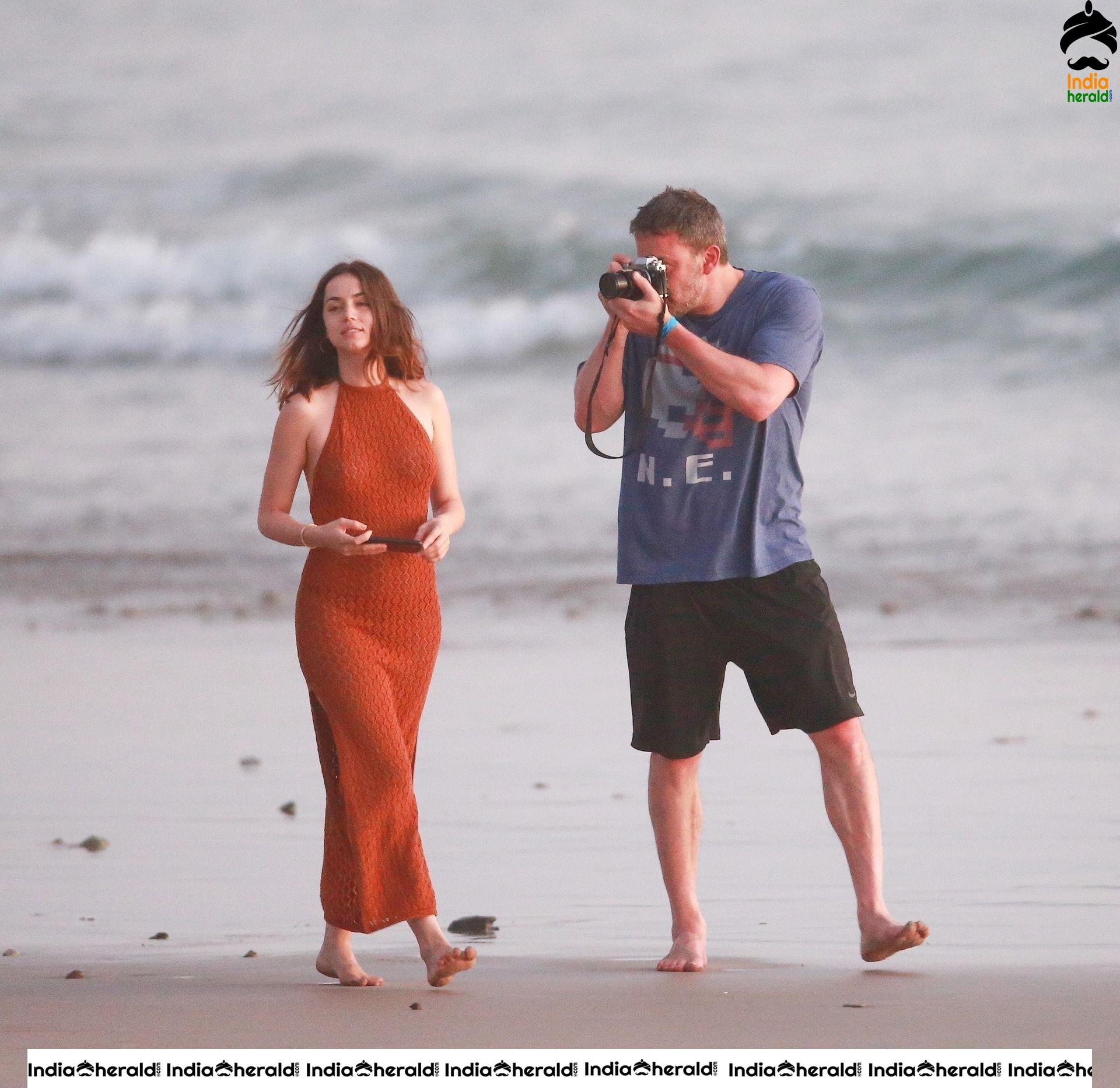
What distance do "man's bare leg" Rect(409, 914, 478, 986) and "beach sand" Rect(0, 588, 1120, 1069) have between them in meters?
0.04

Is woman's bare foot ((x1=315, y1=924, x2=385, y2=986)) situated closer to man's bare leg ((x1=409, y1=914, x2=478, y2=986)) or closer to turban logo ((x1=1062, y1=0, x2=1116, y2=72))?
man's bare leg ((x1=409, y1=914, x2=478, y2=986))

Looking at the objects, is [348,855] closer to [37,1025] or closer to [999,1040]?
[37,1025]

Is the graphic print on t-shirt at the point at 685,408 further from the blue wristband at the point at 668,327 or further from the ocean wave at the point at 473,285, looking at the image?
the ocean wave at the point at 473,285

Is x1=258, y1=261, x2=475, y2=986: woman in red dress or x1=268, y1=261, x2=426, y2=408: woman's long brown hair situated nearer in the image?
x1=258, y1=261, x2=475, y2=986: woman in red dress

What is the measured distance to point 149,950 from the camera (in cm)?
408

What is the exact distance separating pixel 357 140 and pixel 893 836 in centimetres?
1776

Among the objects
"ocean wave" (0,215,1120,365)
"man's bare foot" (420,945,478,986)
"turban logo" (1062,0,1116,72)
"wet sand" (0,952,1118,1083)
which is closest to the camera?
"wet sand" (0,952,1118,1083)

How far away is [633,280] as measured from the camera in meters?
3.88

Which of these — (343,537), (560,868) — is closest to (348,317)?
(343,537)

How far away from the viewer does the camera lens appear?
3869 millimetres

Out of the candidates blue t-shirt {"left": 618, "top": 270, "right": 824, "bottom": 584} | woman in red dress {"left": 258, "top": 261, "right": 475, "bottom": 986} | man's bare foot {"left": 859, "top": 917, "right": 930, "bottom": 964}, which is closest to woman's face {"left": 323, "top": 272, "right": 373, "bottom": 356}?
woman in red dress {"left": 258, "top": 261, "right": 475, "bottom": 986}

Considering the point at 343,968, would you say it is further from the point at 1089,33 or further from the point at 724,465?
the point at 1089,33

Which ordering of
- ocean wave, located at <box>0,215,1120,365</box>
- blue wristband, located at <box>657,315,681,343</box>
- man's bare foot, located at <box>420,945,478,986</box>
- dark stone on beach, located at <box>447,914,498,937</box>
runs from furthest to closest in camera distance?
ocean wave, located at <box>0,215,1120,365</box> < dark stone on beach, located at <box>447,914,498,937</box> < blue wristband, located at <box>657,315,681,343</box> < man's bare foot, located at <box>420,945,478,986</box>

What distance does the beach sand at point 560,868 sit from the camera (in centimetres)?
338
